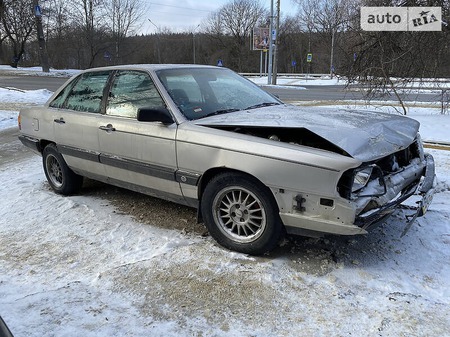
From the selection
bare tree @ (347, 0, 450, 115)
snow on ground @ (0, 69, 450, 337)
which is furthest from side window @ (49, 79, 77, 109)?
bare tree @ (347, 0, 450, 115)

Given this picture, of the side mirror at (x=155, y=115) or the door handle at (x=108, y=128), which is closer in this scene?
the side mirror at (x=155, y=115)

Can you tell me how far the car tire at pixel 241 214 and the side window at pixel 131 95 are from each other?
3.55 ft

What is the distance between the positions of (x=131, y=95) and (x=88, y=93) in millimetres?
803

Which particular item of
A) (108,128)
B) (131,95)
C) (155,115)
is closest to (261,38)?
(131,95)

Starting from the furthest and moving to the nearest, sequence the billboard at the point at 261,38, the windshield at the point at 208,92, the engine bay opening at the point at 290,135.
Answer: the billboard at the point at 261,38 → the windshield at the point at 208,92 → the engine bay opening at the point at 290,135

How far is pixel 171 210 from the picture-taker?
4668mm

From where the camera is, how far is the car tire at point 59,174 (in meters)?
5.13

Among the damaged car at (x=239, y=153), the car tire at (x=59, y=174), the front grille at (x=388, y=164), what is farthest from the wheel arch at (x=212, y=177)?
the car tire at (x=59, y=174)

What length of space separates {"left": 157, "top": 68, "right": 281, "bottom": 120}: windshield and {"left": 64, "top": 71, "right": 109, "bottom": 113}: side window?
2.81 feet

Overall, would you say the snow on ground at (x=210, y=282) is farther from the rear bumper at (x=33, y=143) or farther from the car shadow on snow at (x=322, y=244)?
the rear bumper at (x=33, y=143)

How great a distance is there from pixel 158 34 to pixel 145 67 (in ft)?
209

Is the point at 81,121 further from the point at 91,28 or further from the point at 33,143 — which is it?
the point at 91,28

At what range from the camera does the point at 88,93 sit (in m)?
4.85

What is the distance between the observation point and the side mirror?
12.0 ft
